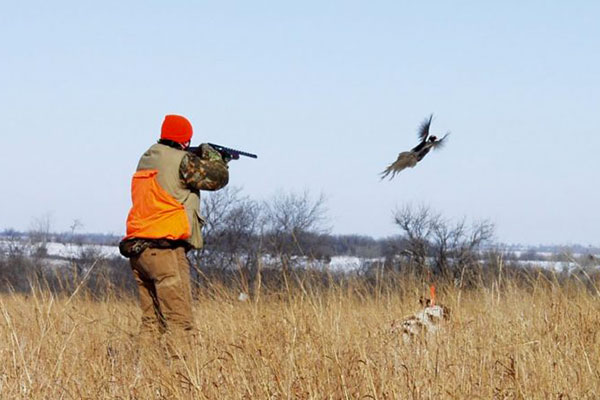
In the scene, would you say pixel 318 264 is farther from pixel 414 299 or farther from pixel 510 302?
pixel 510 302

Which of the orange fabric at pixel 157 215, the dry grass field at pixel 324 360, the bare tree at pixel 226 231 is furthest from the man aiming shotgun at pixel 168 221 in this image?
the bare tree at pixel 226 231

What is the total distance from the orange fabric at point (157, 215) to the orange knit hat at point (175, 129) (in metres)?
0.33

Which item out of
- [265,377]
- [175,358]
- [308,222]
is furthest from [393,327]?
[308,222]

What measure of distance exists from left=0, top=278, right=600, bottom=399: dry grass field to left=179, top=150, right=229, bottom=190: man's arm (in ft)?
2.97

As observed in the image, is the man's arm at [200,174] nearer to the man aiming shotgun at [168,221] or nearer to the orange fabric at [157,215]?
the man aiming shotgun at [168,221]

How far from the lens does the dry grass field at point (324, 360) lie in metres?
3.86

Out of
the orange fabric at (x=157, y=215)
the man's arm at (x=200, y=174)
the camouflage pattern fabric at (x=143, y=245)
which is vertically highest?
the man's arm at (x=200, y=174)

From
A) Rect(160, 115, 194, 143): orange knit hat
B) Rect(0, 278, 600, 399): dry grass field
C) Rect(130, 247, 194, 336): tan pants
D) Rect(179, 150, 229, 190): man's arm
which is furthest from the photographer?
Rect(160, 115, 194, 143): orange knit hat

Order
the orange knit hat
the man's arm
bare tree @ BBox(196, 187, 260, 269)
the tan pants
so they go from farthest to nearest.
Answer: bare tree @ BBox(196, 187, 260, 269) → the orange knit hat → the man's arm → the tan pants

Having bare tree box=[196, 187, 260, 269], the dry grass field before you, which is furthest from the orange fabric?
bare tree box=[196, 187, 260, 269]

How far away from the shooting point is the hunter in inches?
233

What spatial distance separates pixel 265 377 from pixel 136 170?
9.04 ft

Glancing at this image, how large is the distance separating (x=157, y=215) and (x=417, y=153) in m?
2.13

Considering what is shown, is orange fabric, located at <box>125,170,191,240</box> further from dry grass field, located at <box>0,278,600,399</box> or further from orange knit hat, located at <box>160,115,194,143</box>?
dry grass field, located at <box>0,278,600,399</box>
